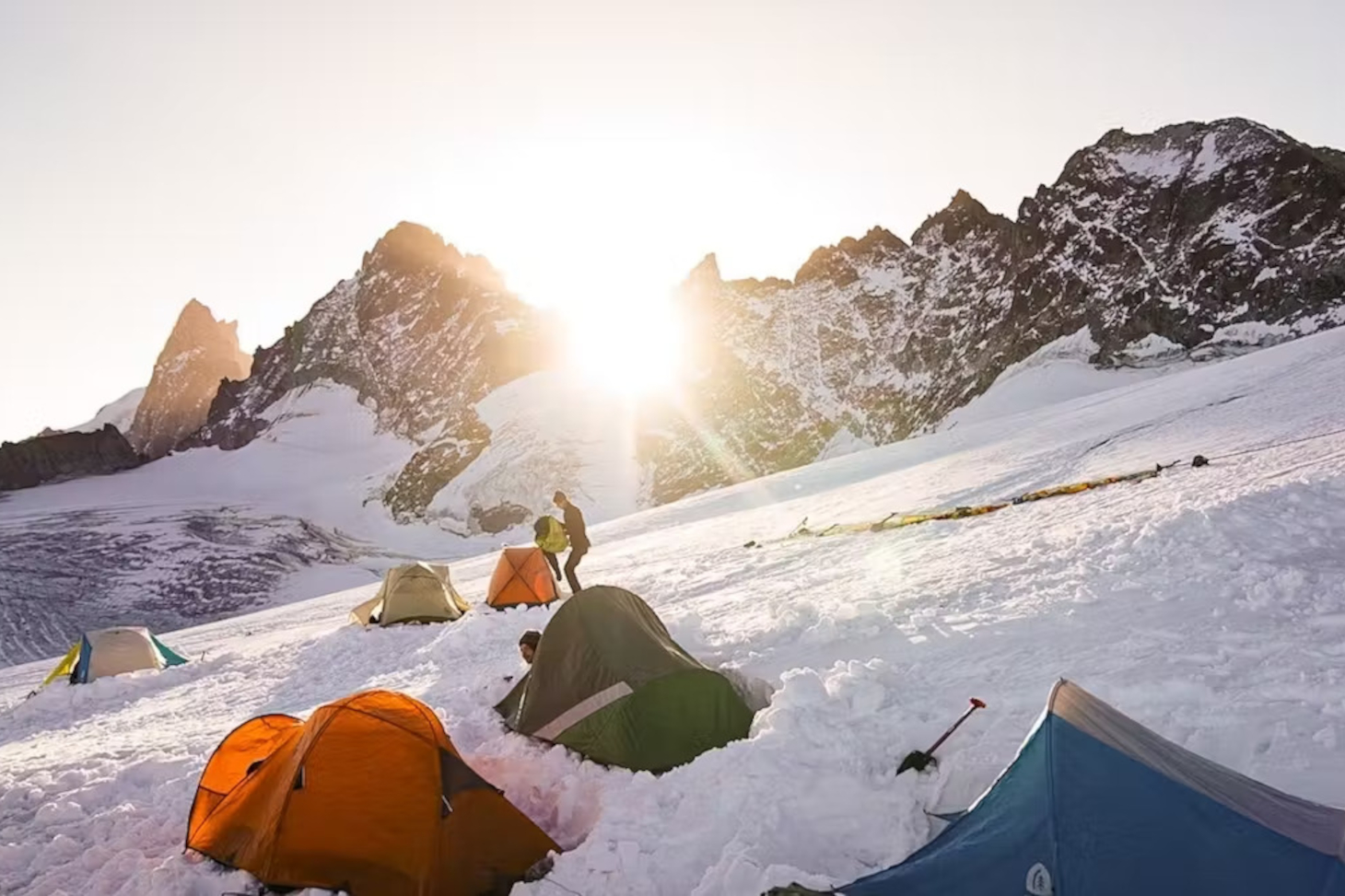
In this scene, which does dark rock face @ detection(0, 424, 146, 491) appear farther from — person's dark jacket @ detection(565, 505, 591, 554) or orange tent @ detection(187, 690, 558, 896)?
orange tent @ detection(187, 690, 558, 896)

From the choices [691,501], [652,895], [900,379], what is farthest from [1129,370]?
[652,895]

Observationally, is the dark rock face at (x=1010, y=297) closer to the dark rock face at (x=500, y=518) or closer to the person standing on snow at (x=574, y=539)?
the dark rock face at (x=500, y=518)

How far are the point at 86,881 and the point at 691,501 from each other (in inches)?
1133

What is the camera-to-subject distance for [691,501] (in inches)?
1341

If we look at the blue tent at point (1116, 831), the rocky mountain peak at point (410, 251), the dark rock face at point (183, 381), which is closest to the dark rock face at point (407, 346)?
the rocky mountain peak at point (410, 251)

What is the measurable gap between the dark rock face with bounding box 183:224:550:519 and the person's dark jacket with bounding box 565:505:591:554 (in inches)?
3487

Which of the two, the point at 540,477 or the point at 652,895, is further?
the point at 540,477

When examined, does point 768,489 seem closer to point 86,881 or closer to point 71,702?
point 71,702

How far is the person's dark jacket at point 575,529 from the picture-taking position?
1426 centimetres

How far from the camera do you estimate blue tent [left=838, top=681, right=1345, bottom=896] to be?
10.7 ft

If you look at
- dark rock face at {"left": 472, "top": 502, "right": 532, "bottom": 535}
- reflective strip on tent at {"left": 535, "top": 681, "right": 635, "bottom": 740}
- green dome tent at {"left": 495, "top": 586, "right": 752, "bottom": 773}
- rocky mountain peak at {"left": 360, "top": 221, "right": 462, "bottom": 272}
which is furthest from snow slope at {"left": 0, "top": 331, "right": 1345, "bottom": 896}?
rocky mountain peak at {"left": 360, "top": 221, "right": 462, "bottom": 272}

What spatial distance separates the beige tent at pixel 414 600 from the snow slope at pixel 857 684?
1176 millimetres

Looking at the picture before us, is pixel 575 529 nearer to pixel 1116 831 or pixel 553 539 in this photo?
pixel 553 539

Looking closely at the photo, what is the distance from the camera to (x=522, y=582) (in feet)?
53.0
